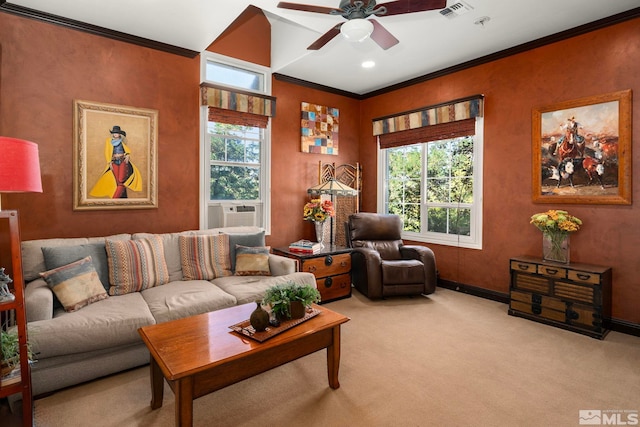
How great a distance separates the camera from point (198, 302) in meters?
2.71

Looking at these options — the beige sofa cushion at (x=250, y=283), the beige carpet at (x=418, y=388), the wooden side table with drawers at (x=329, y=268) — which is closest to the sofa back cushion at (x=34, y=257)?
the beige carpet at (x=418, y=388)

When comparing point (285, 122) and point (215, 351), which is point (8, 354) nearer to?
point (215, 351)

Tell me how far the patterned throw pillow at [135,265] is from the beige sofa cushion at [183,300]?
0.10m

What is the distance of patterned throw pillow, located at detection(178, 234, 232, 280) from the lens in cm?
331

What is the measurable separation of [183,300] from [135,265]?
2.02 ft

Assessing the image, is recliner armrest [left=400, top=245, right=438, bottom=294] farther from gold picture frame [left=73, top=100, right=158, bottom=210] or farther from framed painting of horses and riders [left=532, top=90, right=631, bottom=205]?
gold picture frame [left=73, top=100, right=158, bottom=210]

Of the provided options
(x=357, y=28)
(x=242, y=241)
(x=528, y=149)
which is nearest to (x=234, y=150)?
(x=242, y=241)

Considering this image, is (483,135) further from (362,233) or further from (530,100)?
(362,233)

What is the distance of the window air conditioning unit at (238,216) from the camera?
13.6 ft

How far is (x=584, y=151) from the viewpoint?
11.3ft

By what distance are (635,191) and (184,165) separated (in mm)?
4479

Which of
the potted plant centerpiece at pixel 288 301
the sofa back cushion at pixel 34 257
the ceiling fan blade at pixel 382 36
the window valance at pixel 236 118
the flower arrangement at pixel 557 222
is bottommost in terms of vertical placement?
the potted plant centerpiece at pixel 288 301

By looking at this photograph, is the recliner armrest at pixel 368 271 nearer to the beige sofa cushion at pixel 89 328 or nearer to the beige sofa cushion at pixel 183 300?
the beige sofa cushion at pixel 183 300

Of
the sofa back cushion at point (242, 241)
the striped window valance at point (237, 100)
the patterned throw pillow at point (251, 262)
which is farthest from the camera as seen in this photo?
the striped window valance at point (237, 100)
